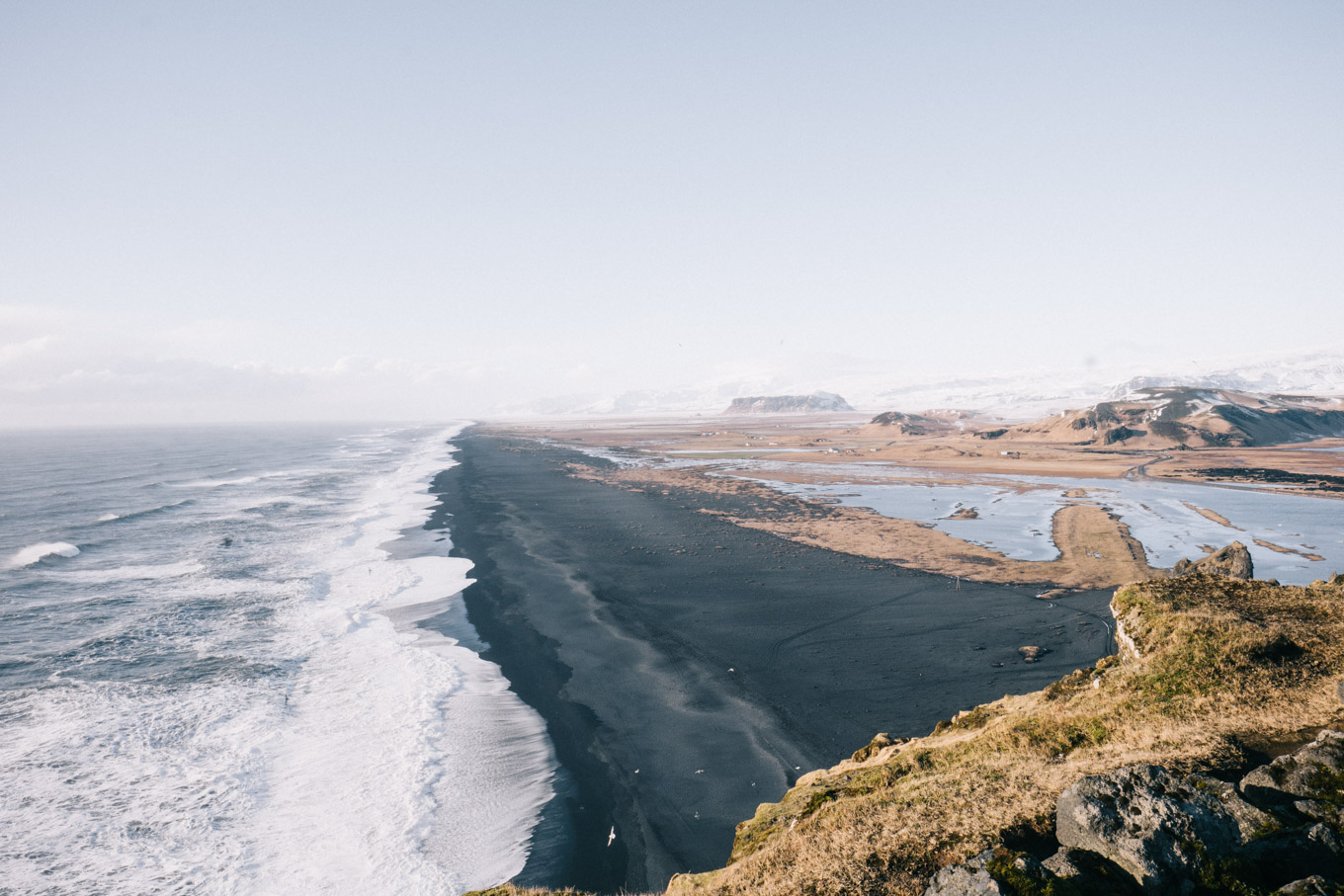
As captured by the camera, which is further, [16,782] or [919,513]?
[919,513]

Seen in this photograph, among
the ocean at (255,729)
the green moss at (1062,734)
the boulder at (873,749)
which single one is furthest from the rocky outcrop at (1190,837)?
the ocean at (255,729)

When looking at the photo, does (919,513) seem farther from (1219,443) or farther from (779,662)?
(1219,443)

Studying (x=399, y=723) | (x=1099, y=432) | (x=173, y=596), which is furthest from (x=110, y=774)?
(x=1099, y=432)

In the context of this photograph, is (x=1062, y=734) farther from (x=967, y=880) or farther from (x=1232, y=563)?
(x=1232, y=563)

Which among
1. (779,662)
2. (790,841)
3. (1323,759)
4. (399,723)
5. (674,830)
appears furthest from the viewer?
(779,662)

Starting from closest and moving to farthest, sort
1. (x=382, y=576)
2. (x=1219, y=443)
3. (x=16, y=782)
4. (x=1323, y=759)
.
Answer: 1. (x=1323, y=759)
2. (x=16, y=782)
3. (x=382, y=576)
4. (x=1219, y=443)

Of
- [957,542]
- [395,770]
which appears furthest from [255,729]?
[957,542]

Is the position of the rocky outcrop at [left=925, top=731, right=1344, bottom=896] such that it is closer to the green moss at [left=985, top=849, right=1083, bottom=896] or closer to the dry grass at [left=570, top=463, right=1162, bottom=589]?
the green moss at [left=985, top=849, right=1083, bottom=896]
